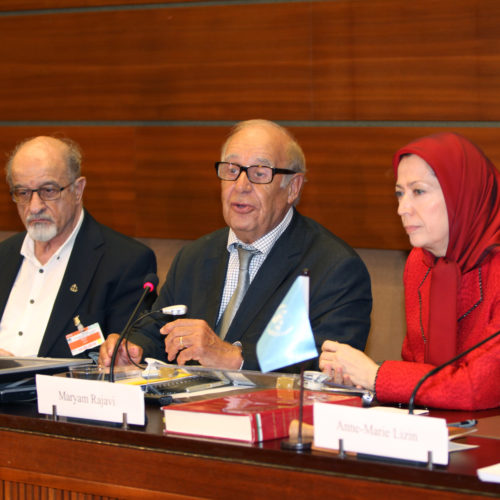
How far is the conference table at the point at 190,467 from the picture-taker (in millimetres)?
1547

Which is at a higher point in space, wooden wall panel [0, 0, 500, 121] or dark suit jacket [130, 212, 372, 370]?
wooden wall panel [0, 0, 500, 121]

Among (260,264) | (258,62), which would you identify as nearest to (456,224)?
(260,264)

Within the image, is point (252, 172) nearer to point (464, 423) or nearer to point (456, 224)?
point (456, 224)

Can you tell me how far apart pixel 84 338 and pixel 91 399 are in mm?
1378

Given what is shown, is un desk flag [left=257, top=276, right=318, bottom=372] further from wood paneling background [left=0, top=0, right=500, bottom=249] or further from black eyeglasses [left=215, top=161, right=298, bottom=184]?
wood paneling background [left=0, top=0, right=500, bottom=249]

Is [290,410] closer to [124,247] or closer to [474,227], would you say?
[474,227]

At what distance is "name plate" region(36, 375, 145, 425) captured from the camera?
1.87 meters

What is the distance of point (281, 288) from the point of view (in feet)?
9.67

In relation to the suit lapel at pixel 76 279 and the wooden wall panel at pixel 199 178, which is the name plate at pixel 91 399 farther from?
the wooden wall panel at pixel 199 178

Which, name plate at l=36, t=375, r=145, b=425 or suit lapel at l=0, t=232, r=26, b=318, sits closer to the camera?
name plate at l=36, t=375, r=145, b=425

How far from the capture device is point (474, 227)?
7.77 feet

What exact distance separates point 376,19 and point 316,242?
116 centimetres

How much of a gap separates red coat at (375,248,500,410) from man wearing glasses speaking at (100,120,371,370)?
53cm

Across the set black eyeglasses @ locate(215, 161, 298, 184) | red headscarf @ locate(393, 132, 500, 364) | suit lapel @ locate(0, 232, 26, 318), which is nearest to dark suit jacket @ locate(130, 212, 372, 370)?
black eyeglasses @ locate(215, 161, 298, 184)
